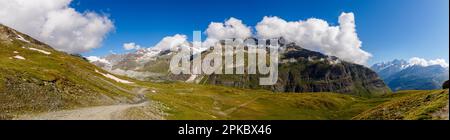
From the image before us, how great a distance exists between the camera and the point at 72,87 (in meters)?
78.7

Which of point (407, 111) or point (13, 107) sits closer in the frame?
point (407, 111)

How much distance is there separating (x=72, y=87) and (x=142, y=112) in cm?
2321

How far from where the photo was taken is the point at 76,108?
6550 cm

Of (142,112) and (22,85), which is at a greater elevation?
(22,85)
